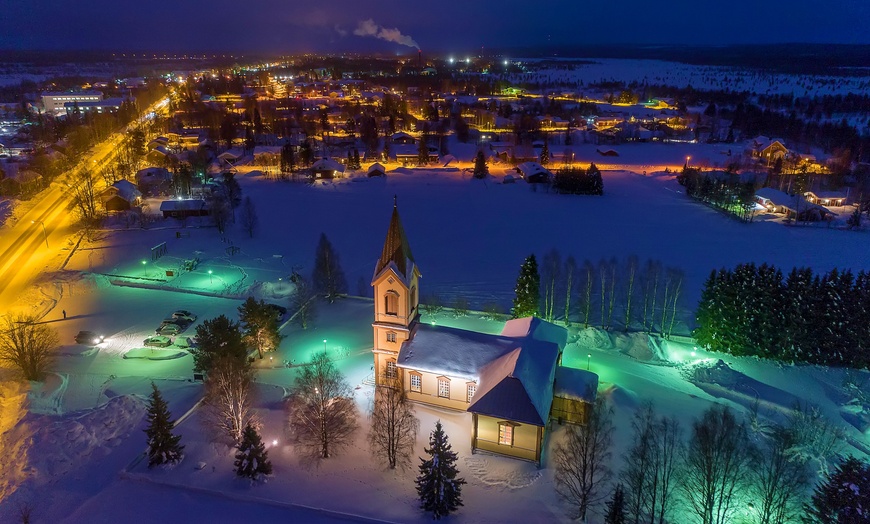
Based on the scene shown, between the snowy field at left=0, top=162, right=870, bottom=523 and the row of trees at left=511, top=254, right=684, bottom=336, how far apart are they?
8.30ft

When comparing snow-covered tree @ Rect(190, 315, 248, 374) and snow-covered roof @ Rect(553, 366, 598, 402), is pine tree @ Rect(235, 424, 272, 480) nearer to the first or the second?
snow-covered tree @ Rect(190, 315, 248, 374)

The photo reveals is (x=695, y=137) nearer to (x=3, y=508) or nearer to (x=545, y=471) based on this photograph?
(x=545, y=471)

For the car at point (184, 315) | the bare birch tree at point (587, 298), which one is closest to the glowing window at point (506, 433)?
the bare birch tree at point (587, 298)

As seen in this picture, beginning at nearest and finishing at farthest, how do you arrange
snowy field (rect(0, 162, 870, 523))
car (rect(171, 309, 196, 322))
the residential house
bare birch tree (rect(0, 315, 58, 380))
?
1. snowy field (rect(0, 162, 870, 523))
2. bare birch tree (rect(0, 315, 58, 380))
3. car (rect(171, 309, 196, 322))
4. the residential house

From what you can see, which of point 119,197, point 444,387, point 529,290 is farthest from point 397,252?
point 119,197

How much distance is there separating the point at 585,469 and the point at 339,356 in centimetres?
1311

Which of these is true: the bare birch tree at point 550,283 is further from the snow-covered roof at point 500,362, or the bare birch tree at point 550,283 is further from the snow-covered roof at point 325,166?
the snow-covered roof at point 325,166

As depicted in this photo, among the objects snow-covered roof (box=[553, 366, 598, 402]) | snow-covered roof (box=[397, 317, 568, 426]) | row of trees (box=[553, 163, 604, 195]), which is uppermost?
row of trees (box=[553, 163, 604, 195])

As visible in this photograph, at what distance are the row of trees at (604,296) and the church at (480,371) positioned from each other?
492 cm

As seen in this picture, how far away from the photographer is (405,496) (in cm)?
1689

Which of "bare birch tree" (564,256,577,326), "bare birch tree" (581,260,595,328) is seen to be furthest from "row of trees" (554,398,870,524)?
"bare birch tree" (564,256,577,326)

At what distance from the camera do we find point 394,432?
18078 millimetres

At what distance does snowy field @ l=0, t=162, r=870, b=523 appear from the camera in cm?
1688

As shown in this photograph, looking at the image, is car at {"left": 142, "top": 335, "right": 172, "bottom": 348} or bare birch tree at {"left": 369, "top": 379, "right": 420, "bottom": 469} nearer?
bare birch tree at {"left": 369, "top": 379, "right": 420, "bottom": 469}
